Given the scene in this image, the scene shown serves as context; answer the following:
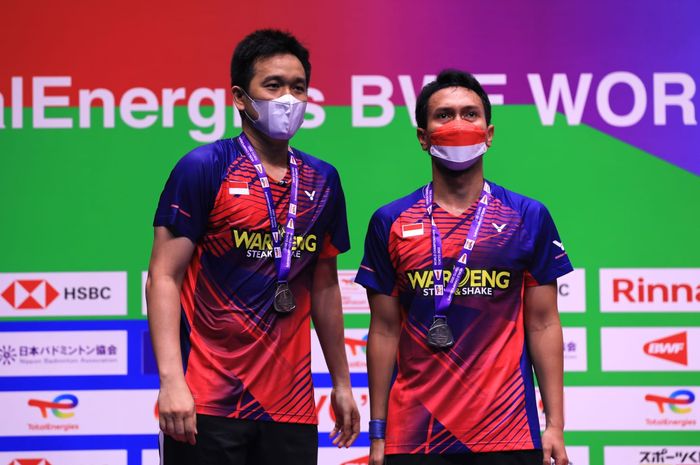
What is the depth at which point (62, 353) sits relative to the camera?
409 centimetres

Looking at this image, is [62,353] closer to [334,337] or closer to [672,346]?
[334,337]

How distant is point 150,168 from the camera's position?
412cm

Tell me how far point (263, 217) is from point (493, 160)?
70.5 inches

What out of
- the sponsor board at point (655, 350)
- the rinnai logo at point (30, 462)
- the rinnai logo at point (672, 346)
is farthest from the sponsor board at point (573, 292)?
the rinnai logo at point (30, 462)

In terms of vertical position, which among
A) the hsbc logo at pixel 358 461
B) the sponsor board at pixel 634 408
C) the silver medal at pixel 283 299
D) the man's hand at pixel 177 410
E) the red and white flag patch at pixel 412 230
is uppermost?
the red and white flag patch at pixel 412 230

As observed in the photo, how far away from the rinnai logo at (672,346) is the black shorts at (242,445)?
6.60 ft

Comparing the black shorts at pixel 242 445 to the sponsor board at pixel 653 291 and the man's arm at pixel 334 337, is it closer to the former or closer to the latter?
the man's arm at pixel 334 337

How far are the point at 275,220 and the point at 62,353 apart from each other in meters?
1.93

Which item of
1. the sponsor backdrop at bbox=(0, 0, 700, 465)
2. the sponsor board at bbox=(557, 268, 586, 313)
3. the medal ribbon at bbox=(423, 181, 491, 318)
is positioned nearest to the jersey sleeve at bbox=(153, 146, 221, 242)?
the medal ribbon at bbox=(423, 181, 491, 318)

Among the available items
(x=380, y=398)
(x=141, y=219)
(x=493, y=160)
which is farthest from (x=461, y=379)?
(x=141, y=219)

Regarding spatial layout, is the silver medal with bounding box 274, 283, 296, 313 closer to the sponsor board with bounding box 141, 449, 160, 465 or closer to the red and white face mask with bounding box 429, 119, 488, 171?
the red and white face mask with bounding box 429, 119, 488, 171

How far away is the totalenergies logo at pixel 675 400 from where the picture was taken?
4051 millimetres

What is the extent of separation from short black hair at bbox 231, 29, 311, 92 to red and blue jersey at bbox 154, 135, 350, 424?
235 mm

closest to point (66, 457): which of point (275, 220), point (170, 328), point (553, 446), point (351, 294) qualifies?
point (351, 294)
